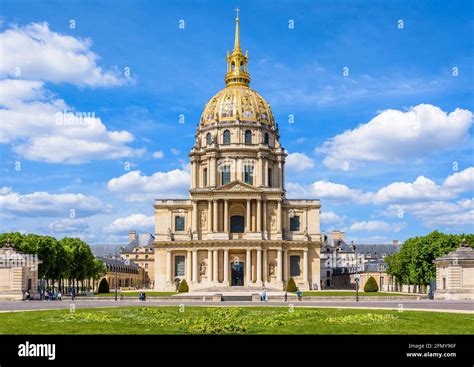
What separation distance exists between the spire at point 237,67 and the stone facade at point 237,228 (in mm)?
10486

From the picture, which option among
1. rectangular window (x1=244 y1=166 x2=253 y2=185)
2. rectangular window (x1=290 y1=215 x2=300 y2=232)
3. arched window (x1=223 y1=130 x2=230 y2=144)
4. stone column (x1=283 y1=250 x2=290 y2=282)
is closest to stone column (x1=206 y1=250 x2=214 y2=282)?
stone column (x1=283 y1=250 x2=290 y2=282)

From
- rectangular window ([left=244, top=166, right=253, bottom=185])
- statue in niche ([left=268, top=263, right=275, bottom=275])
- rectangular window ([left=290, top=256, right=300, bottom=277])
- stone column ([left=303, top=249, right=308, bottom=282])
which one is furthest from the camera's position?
rectangular window ([left=244, top=166, right=253, bottom=185])

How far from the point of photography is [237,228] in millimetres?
98562

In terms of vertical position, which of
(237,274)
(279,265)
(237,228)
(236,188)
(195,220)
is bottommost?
(237,274)

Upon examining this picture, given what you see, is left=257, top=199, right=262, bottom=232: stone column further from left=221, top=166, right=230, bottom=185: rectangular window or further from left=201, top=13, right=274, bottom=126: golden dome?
A: left=201, top=13, right=274, bottom=126: golden dome


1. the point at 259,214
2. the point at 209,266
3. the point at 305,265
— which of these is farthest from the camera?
the point at 305,265

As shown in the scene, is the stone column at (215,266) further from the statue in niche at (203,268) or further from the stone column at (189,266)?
the stone column at (189,266)

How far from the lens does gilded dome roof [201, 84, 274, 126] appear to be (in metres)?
109

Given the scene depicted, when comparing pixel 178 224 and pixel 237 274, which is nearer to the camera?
pixel 237 274

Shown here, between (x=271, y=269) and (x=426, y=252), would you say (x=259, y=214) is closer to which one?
(x=271, y=269)

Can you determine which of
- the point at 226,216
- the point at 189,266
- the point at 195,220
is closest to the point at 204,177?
the point at 195,220

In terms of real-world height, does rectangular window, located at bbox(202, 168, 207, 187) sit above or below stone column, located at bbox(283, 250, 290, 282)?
above

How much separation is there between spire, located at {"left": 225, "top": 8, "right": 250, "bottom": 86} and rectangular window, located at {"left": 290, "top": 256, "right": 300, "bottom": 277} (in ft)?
115

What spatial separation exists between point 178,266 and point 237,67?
39741mm
